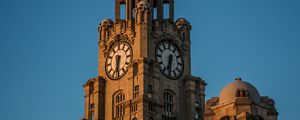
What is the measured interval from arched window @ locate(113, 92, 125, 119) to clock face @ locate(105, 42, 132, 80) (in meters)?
2.60

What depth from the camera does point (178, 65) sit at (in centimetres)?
11188

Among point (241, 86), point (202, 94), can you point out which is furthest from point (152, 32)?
point (241, 86)

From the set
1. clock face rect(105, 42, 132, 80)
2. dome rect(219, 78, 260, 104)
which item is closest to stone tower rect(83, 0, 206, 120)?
clock face rect(105, 42, 132, 80)

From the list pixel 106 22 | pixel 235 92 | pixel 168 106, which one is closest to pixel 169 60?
pixel 168 106

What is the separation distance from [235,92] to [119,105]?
928 inches

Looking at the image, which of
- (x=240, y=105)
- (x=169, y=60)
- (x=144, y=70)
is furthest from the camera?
(x=169, y=60)

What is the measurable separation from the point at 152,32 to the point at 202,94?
10638 millimetres

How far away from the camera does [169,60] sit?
364 feet

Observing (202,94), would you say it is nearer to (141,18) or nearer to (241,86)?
(141,18)

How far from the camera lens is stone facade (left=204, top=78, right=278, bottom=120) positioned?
85.9 m

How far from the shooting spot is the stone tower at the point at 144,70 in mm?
106125

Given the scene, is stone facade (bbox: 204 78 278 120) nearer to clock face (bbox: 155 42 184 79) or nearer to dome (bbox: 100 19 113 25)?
clock face (bbox: 155 42 184 79)

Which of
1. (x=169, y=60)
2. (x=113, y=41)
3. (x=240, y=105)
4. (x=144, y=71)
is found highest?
(x=113, y=41)

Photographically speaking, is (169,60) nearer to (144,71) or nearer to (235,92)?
(144,71)
